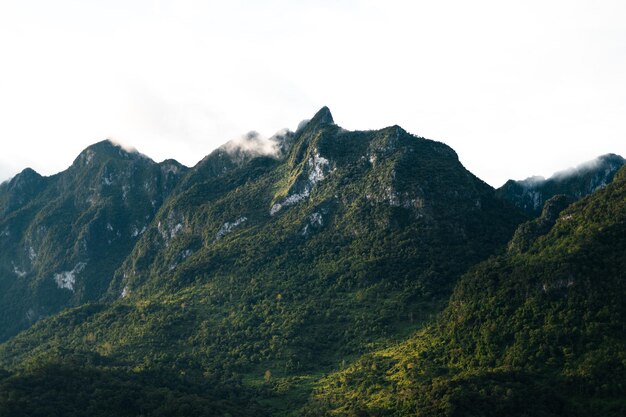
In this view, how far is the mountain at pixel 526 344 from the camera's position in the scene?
117m

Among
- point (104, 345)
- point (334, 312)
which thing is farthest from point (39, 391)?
point (334, 312)

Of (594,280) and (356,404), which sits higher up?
(594,280)

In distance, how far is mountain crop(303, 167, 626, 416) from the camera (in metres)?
117

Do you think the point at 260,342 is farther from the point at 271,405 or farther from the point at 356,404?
the point at 356,404

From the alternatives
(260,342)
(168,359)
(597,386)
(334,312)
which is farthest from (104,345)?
(597,386)

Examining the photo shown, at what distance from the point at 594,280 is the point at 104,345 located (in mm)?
145809

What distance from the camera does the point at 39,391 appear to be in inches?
5202

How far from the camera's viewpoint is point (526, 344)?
443 feet

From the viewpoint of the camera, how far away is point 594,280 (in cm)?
13850

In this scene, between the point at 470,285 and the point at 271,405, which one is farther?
the point at 470,285

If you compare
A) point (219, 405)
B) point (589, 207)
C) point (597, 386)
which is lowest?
point (597, 386)

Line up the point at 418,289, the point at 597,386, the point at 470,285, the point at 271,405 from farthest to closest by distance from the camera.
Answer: the point at 418,289 < the point at 470,285 < the point at 271,405 < the point at 597,386

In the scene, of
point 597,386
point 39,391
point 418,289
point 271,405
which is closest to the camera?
point 597,386

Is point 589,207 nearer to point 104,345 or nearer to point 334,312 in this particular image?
point 334,312
